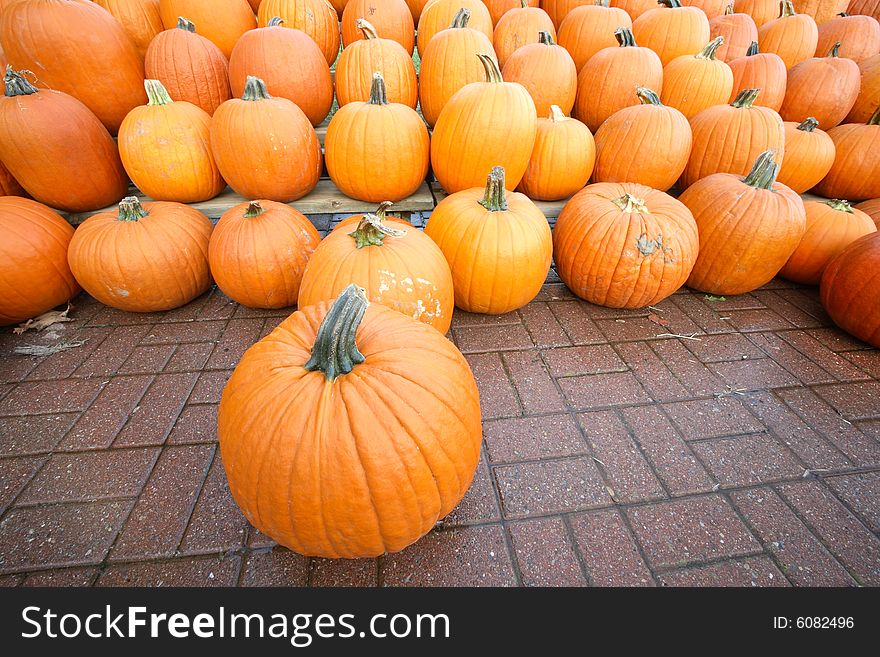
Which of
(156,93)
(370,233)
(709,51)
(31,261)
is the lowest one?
(31,261)

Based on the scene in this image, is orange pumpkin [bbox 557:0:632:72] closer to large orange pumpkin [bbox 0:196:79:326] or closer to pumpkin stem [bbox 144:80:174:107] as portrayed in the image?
pumpkin stem [bbox 144:80:174:107]

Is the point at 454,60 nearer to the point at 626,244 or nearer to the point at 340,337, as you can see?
the point at 626,244

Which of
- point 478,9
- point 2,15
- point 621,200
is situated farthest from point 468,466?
point 2,15

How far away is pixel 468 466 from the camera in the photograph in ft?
4.44

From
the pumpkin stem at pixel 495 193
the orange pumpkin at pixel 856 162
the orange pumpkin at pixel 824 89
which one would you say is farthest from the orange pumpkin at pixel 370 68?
the orange pumpkin at pixel 856 162

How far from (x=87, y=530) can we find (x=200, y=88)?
2.92 m

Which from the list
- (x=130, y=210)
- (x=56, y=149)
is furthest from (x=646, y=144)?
(x=56, y=149)

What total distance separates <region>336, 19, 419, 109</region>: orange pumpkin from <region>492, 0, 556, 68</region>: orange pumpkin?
0.93 metres

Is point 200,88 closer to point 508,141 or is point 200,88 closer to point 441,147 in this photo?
point 441,147

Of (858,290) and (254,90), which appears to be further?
(254,90)

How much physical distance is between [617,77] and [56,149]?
3.80m

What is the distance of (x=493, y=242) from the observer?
2271mm

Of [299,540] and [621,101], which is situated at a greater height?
[621,101]

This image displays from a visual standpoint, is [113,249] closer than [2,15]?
Yes
